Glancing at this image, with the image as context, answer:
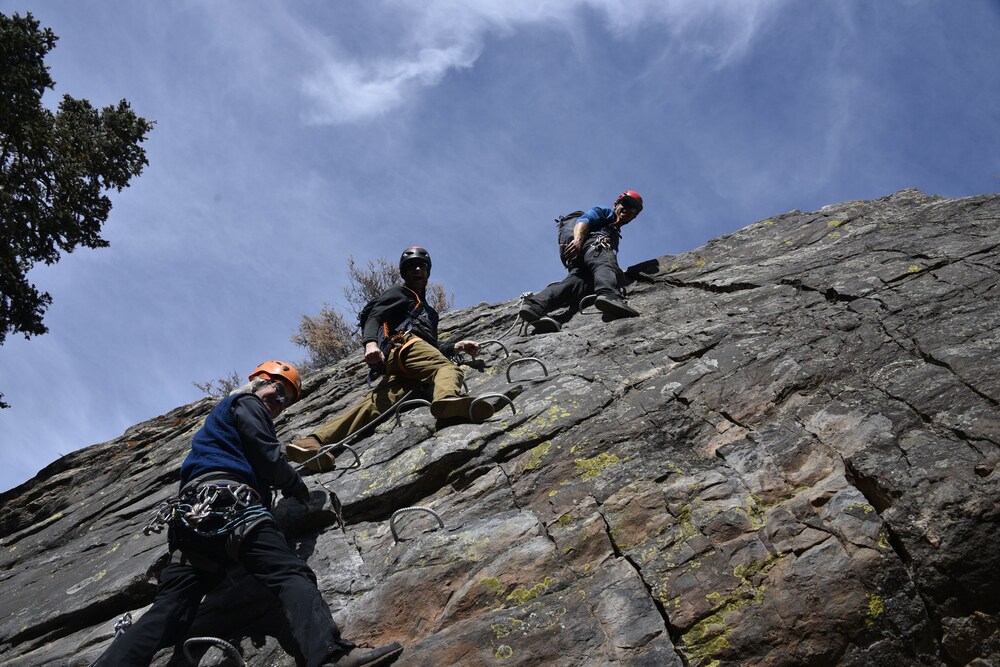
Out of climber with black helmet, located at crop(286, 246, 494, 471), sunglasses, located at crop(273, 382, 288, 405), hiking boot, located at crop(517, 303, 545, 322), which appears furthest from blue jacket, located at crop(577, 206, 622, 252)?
sunglasses, located at crop(273, 382, 288, 405)

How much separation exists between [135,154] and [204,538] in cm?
1156

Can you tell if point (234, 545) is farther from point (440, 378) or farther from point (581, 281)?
point (581, 281)

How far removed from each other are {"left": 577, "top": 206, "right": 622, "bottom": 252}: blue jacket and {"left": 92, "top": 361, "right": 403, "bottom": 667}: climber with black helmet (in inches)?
231

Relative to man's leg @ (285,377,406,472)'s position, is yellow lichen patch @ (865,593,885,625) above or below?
below

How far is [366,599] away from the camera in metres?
5.23

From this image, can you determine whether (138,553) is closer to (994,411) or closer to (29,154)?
(994,411)

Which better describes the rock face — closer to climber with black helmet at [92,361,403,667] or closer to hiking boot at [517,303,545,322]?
climber with black helmet at [92,361,403,667]

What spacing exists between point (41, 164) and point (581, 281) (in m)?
10.00

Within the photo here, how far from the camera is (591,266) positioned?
32.5 feet

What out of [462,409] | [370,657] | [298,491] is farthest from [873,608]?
[298,491]

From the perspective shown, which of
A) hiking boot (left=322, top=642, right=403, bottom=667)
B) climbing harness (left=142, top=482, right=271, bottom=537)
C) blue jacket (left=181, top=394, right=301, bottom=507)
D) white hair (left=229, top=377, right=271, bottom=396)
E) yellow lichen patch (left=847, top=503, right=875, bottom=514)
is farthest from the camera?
white hair (left=229, top=377, right=271, bottom=396)

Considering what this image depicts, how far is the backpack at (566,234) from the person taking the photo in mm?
10359

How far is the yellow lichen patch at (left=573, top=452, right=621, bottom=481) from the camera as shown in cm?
581

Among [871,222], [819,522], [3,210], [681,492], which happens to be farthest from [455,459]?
[3,210]
